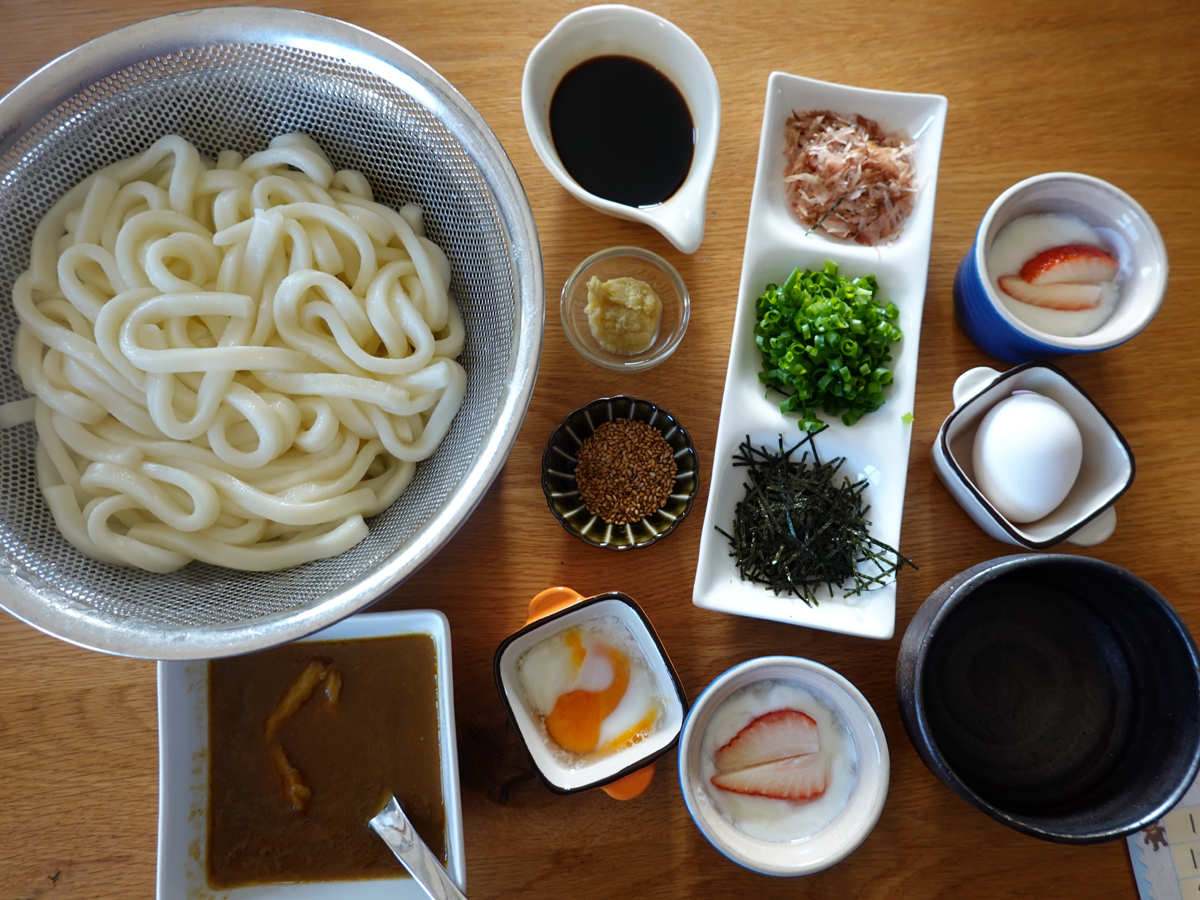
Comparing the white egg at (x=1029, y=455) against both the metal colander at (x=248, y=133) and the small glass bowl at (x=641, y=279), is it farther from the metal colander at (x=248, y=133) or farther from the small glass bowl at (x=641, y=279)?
the metal colander at (x=248, y=133)

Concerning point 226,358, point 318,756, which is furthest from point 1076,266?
point 318,756

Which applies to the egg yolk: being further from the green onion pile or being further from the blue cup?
the blue cup

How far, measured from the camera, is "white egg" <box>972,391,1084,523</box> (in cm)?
142

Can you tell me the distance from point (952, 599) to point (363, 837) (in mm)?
1215

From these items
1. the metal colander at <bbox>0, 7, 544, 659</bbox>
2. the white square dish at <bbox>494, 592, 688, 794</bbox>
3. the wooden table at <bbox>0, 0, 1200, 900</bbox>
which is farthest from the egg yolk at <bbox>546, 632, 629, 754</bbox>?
the metal colander at <bbox>0, 7, 544, 659</bbox>

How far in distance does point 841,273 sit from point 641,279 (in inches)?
17.3

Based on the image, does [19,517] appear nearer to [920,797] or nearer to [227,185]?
[227,185]

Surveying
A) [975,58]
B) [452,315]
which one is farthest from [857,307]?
[452,315]

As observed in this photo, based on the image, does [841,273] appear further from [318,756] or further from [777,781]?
[318,756]

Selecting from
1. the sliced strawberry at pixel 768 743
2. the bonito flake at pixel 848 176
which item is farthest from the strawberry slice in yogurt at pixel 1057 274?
the sliced strawberry at pixel 768 743

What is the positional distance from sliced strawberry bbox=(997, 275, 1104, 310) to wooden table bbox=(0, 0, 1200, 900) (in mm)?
143

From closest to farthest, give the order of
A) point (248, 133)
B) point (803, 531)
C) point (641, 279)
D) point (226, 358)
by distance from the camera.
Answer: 1. point (226, 358)
2. point (248, 133)
3. point (803, 531)
4. point (641, 279)

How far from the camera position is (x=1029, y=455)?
1.42m

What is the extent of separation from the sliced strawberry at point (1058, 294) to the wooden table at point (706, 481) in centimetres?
14
